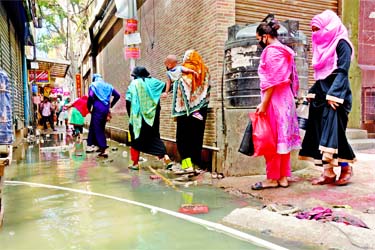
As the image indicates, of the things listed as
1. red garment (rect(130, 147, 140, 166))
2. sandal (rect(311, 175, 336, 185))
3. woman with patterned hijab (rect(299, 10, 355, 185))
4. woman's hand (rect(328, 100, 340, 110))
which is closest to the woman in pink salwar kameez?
woman with patterned hijab (rect(299, 10, 355, 185))

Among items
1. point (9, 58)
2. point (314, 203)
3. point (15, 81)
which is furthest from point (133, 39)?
point (15, 81)

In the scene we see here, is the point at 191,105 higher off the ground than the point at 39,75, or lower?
lower

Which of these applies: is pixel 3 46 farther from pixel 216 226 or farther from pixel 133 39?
pixel 216 226

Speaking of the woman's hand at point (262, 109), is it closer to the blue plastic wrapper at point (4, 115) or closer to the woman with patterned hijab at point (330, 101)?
the woman with patterned hijab at point (330, 101)

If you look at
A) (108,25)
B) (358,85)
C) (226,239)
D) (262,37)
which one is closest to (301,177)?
(262,37)

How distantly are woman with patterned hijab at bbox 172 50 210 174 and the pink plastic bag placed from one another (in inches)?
60.2

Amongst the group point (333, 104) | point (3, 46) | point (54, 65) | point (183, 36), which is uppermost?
point (54, 65)

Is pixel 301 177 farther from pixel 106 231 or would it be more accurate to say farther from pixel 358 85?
pixel 358 85

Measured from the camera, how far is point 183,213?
3.97 m

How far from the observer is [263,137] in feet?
14.9

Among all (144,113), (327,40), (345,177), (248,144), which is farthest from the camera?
(144,113)

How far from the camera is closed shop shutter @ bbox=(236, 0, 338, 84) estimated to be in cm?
659

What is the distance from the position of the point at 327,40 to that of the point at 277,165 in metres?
1.53

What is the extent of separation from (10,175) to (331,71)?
17.2 ft
